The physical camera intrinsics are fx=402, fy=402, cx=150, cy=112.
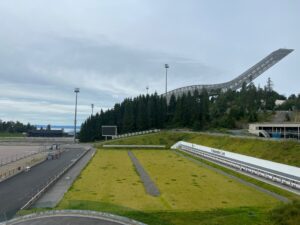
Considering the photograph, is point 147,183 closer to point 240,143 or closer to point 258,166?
point 258,166

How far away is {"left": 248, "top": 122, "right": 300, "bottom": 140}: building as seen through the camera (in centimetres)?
6396

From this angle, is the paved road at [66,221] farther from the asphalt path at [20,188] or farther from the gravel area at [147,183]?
the gravel area at [147,183]

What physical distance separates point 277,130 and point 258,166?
35617 mm

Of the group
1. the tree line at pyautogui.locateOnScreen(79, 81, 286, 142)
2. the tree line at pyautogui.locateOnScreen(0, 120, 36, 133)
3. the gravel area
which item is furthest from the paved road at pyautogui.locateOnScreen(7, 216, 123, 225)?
the tree line at pyautogui.locateOnScreen(0, 120, 36, 133)

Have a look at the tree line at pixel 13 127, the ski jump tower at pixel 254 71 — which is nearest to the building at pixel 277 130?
the ski jump tower at pixel 254 71

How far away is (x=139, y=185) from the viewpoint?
29.2 metres

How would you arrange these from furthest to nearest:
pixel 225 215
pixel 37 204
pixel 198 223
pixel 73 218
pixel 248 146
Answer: pixel 248 146 → pixel 37 204 → pixel 225 215 → pixel 198 223 → pixel 73 218

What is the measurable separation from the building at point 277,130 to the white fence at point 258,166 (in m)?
17.2

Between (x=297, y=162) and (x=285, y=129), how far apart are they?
37361 mm

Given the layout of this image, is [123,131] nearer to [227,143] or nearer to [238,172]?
[227,143]

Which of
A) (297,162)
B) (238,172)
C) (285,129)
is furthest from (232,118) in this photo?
(297,162)

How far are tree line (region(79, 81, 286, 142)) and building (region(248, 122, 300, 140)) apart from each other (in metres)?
12.4

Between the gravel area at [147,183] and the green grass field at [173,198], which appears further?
the gravel area at [147,183]

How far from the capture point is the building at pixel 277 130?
6396 cm
